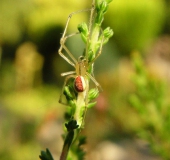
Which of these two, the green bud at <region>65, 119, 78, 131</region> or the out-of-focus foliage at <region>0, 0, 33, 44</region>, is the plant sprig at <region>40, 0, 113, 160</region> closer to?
the green bud at <region>65, 119, 78, 131</region>

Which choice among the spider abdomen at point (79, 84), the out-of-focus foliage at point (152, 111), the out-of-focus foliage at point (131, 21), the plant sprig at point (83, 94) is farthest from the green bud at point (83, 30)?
the out-of-focus foliage at point (131, 21)

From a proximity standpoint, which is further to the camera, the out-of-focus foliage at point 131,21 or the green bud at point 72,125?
the out-of-focus foliage at point 131,21

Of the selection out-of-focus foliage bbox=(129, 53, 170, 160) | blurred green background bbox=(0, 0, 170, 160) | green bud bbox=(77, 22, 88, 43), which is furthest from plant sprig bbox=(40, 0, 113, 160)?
blurred green background bbox=(0, 0, 170, 160)

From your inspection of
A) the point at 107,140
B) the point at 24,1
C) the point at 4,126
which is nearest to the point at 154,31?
the point at 24,1

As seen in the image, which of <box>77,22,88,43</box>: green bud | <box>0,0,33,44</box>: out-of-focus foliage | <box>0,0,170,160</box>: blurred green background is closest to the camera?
<box>77,22,88,43</box>: green bud

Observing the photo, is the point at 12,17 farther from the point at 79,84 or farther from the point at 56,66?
the point at 79,84

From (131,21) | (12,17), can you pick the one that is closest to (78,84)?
(12,17)

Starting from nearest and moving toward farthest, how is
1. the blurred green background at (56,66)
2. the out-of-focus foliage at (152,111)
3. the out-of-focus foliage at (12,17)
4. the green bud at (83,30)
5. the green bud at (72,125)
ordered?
the green bud at (72,125) → the green bud at (83,30) → the out-of-focus foliage at (152,111) → the blurred green background at (56,66) → the out-of-focus foliage at (12,17)

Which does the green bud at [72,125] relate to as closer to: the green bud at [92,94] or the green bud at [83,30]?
the green bud at [92,94]
